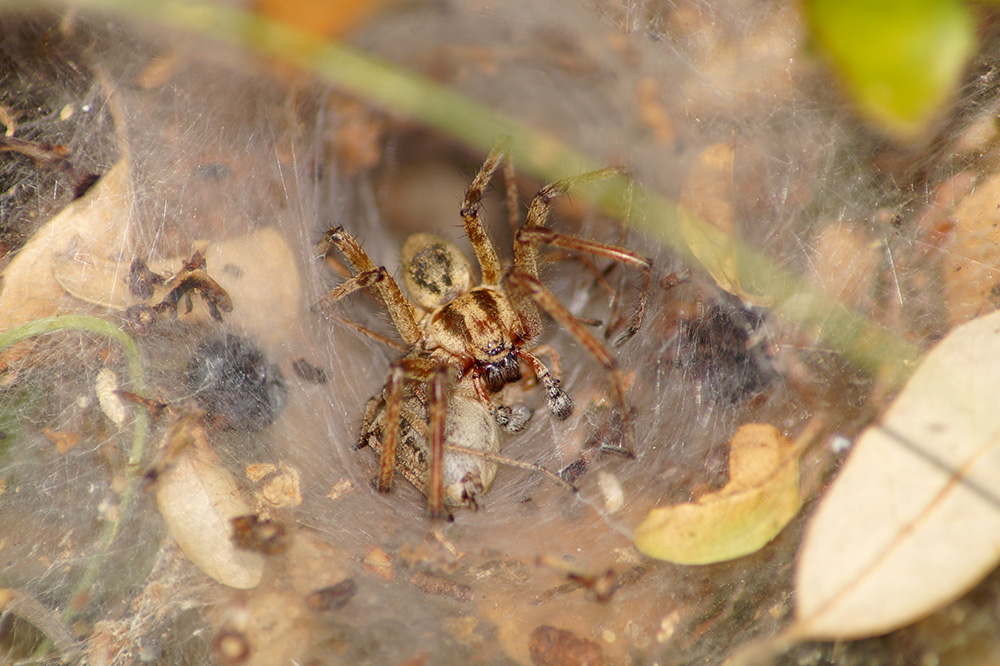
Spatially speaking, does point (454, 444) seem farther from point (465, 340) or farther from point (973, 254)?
point (973, 254)

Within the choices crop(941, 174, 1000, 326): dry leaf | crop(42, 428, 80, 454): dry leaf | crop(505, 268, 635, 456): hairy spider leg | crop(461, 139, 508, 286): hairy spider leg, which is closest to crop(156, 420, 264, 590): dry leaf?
crop(42, 428, 80, 454): dry leaf

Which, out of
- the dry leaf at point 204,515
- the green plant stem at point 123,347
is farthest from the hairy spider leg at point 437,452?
the green plant stem at point 123,347

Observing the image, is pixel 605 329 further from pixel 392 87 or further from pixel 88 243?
pixel 88 243

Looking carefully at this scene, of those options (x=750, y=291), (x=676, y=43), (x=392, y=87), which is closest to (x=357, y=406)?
(x=392, y=87)

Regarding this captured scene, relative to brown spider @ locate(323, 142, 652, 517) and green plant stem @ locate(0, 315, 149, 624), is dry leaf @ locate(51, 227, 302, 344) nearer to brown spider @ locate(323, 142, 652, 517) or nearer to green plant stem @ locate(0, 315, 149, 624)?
green plant stem @ locate(0, 315, 149, 624)

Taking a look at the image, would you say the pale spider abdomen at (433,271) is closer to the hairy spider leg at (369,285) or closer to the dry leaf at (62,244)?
the hairy spider leg at (369,285)
